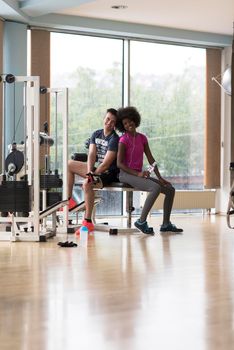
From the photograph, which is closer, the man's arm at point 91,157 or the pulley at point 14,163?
the pulley at point 14,163

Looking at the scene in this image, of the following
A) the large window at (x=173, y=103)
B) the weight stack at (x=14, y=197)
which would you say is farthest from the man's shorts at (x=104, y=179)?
the large window at (x=173, y=103)

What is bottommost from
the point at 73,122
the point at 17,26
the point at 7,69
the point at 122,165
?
the point at 122,165

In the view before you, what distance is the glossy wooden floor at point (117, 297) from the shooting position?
1913 mm

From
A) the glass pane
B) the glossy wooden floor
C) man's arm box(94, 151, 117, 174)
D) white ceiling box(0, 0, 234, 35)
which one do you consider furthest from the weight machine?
the glass pane

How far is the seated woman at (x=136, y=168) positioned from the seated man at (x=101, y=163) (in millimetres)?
100

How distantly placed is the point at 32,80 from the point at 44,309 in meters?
2.75

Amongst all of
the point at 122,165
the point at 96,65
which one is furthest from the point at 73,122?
the point at 122,165

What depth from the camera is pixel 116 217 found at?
814 cm

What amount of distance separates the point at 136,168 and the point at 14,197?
1356mm

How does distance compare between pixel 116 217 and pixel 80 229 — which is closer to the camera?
pixel 80 229

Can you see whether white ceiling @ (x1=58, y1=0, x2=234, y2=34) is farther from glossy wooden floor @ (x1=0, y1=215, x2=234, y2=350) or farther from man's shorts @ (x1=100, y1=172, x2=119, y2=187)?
glossy wooden floor @ (x1=0, y1=215, x2=234, y2=350)

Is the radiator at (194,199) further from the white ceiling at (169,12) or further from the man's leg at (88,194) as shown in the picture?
the man's leg at (88,194)

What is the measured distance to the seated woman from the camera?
18.1ft

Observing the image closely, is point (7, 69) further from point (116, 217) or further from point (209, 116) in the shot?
point (209, 116)
